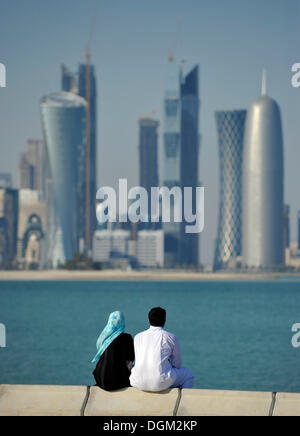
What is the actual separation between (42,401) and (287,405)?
64.7 inches

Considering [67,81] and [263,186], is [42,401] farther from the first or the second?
[67,81]

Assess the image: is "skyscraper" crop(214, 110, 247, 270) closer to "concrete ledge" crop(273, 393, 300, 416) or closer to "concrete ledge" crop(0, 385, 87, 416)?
"concrete ledge" crop(0, 385, 87, 416)

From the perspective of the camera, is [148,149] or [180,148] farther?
[148,149]

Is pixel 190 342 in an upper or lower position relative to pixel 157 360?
lower

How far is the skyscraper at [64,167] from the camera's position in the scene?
129 metres

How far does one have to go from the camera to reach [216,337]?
38.1 metres

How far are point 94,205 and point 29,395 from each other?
132 m

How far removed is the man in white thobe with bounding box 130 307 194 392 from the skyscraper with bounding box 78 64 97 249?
5165 inches

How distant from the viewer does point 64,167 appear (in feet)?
431

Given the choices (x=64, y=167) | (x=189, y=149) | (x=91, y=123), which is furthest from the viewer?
(x=91, y=123)

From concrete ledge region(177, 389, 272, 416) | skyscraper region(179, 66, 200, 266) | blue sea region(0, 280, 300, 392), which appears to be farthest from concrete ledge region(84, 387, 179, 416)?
skyscraper region(179, 66, 200, 266)

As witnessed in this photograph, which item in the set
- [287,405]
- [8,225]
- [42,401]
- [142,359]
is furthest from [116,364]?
[8,225]

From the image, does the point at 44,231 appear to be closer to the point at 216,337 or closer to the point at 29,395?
the point at 216,337

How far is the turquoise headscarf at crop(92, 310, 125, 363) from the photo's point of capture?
6.69 metres
